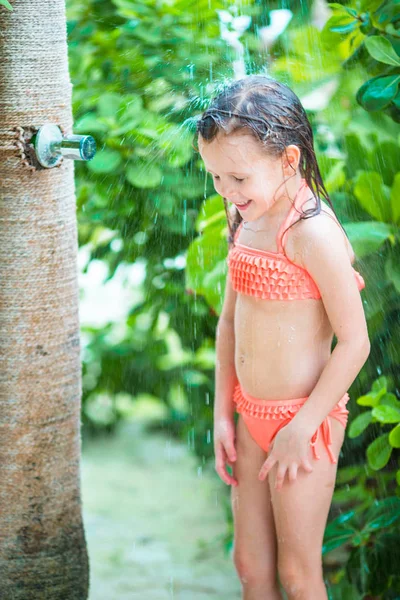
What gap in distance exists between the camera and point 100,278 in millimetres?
3109

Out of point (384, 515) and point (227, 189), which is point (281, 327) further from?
point (384, 515)

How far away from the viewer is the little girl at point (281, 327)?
1502 millimetres

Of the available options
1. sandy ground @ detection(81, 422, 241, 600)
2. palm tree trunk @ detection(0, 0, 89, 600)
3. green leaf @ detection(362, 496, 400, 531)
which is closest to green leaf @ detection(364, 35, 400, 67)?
palm tree trunk @ detection(0, 0, 89, 600)

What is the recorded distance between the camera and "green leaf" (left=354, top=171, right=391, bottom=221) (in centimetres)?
193

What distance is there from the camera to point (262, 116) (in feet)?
4.83

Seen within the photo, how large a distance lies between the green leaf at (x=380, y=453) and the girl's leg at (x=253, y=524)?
12.7 inches

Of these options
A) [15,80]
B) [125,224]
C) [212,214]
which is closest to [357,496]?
[212,214]

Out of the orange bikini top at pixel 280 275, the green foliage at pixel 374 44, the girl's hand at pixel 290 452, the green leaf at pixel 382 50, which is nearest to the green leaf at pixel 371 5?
the green foliage at pixel 374 44

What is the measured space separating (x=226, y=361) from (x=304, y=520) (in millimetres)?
385

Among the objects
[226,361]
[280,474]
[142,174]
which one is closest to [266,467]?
[280,474]

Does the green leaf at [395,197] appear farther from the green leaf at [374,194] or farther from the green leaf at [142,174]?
the green leaf at [142,174]

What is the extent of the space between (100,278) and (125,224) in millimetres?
458

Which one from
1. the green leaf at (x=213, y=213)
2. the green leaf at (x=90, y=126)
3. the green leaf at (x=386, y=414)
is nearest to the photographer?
the green leaf at (x=386, y=414)

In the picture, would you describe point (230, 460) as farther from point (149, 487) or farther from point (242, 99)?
point (149, 487)
